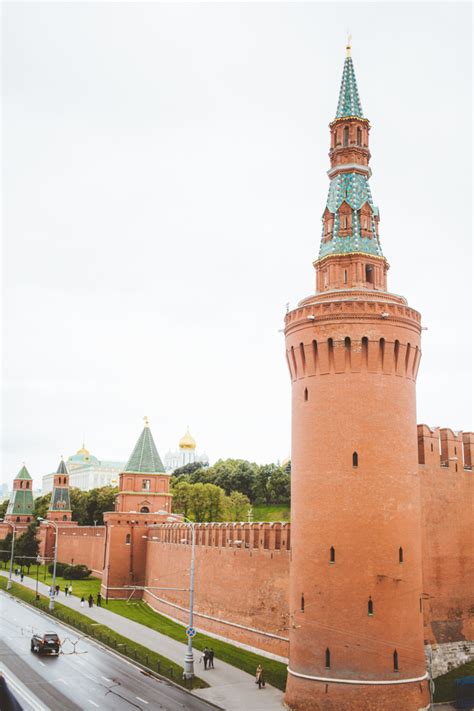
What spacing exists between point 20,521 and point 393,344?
92.8 m

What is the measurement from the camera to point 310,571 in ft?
101

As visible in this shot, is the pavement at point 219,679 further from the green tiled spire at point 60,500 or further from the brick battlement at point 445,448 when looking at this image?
the green tiled spire at point 60,500

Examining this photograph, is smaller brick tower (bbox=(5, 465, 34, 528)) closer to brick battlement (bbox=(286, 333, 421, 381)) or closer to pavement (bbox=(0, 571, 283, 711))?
pavement (bbox=(0, 571, 283, 711))

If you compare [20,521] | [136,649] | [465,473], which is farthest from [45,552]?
[465,473]

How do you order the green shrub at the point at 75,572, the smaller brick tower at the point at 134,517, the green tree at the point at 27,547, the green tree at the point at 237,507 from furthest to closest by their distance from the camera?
the green tree at the point at 237,507, the green tree at the point at 27,547, the green shrub at the point at 75,572, the smaller brick tower at the point at 134,517

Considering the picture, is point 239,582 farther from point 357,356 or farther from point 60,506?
point 60,506

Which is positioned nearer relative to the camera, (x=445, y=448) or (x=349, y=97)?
(x=349, y=97)

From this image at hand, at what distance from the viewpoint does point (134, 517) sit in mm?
67250

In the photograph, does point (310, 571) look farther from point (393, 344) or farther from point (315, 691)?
point (393, 344)

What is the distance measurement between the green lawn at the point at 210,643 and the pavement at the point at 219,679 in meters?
0.44

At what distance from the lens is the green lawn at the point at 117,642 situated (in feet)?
118

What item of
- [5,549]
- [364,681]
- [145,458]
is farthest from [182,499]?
[364,681]

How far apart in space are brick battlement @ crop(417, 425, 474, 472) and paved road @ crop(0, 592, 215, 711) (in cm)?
1666

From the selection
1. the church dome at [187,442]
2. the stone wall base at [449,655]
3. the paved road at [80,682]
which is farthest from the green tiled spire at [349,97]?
the church dome at [187,442]
